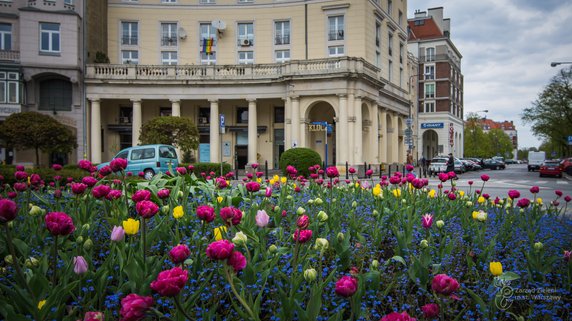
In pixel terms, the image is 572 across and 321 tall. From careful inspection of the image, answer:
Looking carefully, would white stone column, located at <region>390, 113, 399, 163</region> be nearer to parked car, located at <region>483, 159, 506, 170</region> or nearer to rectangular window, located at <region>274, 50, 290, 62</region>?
rectangular window, located at <region>274, 50, 290, 62</region>

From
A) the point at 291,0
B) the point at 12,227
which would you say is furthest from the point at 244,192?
the point at 291,0

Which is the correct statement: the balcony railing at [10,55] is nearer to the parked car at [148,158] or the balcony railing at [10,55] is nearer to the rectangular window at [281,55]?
the parked car at [148,158]

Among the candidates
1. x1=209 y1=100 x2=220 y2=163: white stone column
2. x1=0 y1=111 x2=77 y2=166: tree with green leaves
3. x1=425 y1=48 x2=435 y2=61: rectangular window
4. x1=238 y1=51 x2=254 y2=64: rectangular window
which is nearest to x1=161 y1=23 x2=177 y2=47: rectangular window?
x1=238 y1=51 x2=254 y2=64: rectangular window

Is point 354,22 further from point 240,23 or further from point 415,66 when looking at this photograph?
point 415,66

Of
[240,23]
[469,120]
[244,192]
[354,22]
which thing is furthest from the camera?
[469,120]

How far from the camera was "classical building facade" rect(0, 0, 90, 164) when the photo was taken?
3309 cm

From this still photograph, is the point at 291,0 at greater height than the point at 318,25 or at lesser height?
greater

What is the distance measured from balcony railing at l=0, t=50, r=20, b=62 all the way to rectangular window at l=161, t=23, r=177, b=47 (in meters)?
12.6

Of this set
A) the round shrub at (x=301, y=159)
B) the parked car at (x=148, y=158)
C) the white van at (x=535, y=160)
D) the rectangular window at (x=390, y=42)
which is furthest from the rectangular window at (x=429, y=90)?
the parked car at (x=148, y=158)

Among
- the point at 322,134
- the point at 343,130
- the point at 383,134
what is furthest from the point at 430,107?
the point at 343,130

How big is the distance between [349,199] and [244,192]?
5.43ft

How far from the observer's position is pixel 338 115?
3438 cm

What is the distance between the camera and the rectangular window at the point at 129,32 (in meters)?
41.2

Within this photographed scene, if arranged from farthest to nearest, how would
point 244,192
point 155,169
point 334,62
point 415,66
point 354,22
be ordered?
point 415,66, point 354,22, point 334,62, point 155,169, point 244,192
